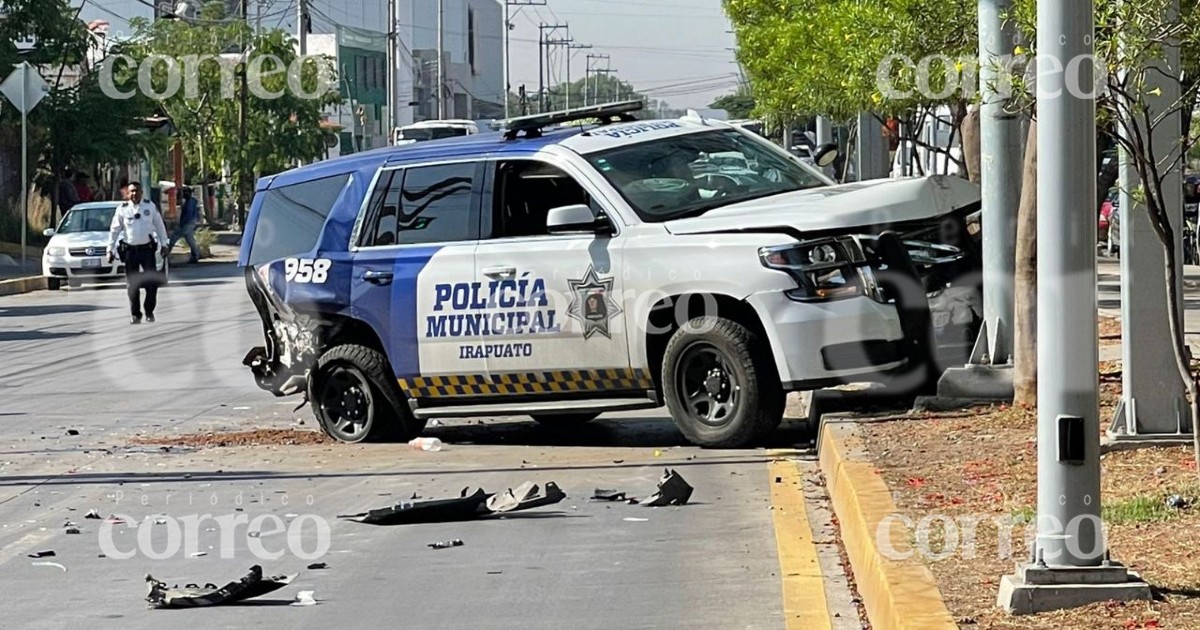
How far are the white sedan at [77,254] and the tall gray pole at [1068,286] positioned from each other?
29.0 meters

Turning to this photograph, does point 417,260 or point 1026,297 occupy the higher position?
point 417,260

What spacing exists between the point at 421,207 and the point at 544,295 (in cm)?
123

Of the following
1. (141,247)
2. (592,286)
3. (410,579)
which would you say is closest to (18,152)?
(141,247)

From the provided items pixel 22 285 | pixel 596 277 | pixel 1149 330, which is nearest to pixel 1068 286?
pixel 1149 330

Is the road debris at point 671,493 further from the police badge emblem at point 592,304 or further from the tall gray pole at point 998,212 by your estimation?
the tall gray pole at point 998,212

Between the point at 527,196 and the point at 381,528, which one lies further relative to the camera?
the point at 527,196

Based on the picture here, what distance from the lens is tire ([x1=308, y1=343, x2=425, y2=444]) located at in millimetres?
12500

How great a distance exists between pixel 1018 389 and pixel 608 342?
245cm

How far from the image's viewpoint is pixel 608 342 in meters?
11.5

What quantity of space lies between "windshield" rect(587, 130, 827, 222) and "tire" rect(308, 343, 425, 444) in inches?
81.0

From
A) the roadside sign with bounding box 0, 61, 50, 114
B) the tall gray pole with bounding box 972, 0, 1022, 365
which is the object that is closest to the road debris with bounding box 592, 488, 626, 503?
the tall gray pole with bounding box 972, 0, 1022, 365

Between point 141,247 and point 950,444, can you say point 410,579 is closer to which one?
point 950,444

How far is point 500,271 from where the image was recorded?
1181cm

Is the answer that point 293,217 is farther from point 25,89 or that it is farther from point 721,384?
point 25,89
